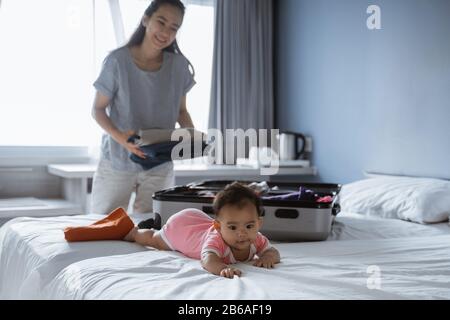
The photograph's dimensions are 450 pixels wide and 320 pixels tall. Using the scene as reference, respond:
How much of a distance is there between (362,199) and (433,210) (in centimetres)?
38

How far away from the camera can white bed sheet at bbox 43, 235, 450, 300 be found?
102 cm

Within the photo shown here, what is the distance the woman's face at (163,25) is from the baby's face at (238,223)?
1.04 metres

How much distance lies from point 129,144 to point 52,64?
5.29 feet

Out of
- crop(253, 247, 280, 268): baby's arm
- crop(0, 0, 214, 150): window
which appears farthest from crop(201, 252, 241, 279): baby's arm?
crop(0, 0, 214, 150): window

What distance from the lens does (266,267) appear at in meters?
1.27

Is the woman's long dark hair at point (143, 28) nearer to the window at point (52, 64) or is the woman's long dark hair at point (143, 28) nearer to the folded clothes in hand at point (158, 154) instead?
the folded clothes in hand at point (158, 154)

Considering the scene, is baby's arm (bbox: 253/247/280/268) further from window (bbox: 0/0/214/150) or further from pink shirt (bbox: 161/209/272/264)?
window (bbox: 0/0/214/150)

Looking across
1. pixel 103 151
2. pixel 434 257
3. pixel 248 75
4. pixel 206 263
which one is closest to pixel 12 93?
→ pixel 103 151

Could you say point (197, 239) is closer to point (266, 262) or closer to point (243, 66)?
point (266, 262)

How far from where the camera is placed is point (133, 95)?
83.7 inches

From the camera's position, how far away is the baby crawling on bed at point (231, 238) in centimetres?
128

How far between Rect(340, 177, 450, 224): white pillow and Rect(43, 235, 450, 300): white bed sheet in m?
0.62

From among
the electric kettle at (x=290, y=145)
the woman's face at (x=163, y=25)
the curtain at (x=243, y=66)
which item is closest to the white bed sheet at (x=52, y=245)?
the woman's face at (x=163, y=25)
